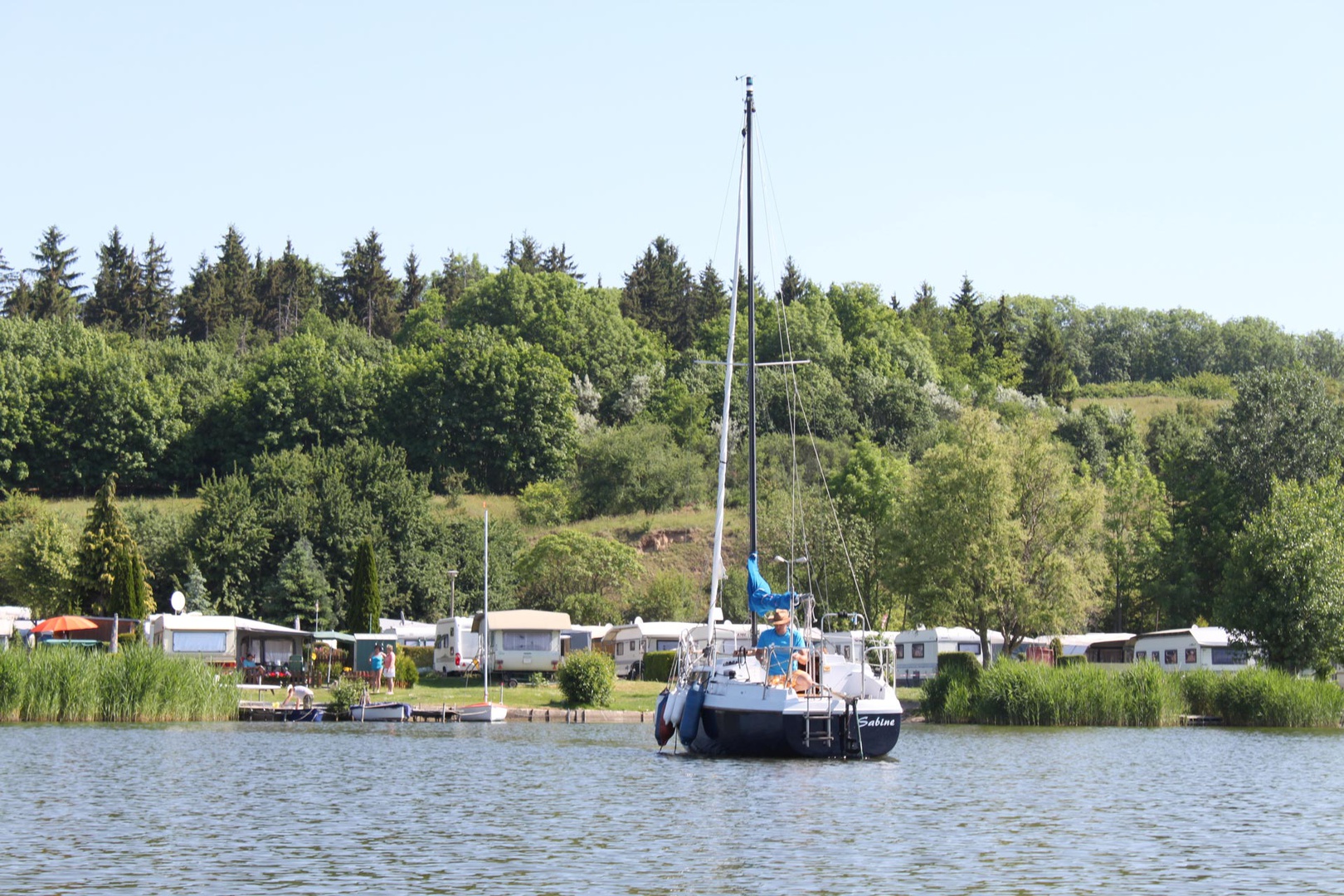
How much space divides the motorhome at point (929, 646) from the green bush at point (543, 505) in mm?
35193

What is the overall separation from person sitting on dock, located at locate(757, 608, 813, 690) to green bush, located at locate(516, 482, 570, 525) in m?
70.8

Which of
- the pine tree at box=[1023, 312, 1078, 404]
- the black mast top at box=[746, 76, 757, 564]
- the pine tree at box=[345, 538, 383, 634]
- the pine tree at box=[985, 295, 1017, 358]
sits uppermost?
the pine tree at box=[985, 295, 1017, 358]

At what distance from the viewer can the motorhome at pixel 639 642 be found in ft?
229

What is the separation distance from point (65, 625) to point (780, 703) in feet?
107

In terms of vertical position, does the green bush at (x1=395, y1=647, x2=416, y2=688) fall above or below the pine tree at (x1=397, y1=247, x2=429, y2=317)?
below

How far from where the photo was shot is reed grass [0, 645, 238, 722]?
42.3 meters

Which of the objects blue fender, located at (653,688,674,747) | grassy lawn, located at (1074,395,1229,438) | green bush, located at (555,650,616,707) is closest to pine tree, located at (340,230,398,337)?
grassy lawn, located at (1074,395,1229,438)

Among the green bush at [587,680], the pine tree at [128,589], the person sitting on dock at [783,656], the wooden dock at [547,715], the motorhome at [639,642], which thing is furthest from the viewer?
the motorhome at [639,642]

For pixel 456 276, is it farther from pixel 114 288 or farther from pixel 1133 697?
pixel 1133 697

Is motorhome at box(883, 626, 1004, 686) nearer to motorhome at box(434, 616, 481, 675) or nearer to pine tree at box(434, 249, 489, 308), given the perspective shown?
motorhome at box(434, 616, 481, 675)

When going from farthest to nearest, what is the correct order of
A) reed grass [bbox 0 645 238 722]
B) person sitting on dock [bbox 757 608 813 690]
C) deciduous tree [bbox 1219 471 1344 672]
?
deciduous tree [bbox 1219 471 1344 672]
reed grass [bbox 0 645 238 722]
person sitting on dock [bbox 757 608 813 690]

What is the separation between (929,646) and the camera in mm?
73062

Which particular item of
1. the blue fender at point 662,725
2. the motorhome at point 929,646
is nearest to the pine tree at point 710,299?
the motorhome at point 929,646

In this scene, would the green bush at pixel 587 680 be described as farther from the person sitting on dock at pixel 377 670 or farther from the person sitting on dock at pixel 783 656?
the person sitting on dock at pixel 783 656
